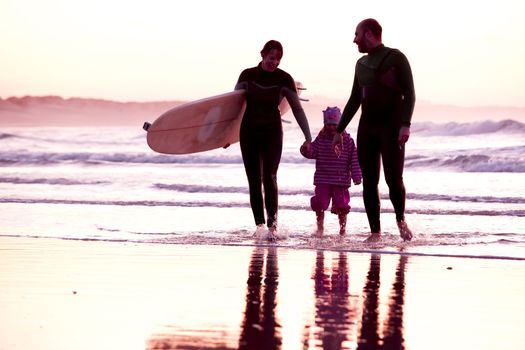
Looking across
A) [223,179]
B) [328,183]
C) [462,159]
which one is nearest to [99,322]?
[328,183]

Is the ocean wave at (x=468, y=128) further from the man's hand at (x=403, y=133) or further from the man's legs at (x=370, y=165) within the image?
the man's hand at (x=403, y=133)

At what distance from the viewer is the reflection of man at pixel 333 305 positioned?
197 inches

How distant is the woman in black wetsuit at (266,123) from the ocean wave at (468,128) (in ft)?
101

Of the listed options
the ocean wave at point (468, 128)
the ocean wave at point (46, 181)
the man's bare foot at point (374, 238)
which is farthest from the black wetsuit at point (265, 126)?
the ocean wave at point (468, 128)

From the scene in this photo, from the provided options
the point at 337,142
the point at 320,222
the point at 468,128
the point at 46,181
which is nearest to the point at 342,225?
the point at 320,222

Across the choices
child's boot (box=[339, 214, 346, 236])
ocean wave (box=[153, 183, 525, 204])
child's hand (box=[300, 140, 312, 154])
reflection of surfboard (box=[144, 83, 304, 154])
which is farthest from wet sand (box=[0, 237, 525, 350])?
ocean wave (box=[153, 183, 525, 204])

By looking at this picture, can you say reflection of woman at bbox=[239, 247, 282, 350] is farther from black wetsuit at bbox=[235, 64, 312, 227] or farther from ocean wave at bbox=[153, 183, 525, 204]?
ocean wave at bbox=[153, 183, 525, 204]

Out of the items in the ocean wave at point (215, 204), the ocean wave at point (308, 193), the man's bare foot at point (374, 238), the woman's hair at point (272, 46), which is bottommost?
the man's bare foot at point (374, 238)

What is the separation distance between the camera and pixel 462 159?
31016 mm

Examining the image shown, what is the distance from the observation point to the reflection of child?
37.5ft

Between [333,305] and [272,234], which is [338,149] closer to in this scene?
[272,234]

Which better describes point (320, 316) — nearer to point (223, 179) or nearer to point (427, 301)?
point (427, 301)

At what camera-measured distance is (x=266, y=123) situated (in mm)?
10758

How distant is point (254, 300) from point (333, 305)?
18.5 inches
